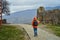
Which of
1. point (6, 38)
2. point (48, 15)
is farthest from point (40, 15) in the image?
point (6, 38)

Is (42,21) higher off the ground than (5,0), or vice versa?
(5,0)

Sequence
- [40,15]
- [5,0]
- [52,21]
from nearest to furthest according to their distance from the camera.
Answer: [52,21] → [40,15] → [5,0]

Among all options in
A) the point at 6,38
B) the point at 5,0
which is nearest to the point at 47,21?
the point at 5,0

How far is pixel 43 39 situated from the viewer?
56.7 ft

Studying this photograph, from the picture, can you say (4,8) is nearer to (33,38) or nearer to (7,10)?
(7,10)

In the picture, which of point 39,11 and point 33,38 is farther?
point 39,11

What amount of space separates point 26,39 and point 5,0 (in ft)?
102

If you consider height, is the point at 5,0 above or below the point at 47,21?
above

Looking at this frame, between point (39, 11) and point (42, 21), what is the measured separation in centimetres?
285

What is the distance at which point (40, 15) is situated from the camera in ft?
139

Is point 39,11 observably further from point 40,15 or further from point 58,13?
point 58,13

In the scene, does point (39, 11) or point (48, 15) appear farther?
point (39, 11)

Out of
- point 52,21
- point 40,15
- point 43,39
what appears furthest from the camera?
point 40,15

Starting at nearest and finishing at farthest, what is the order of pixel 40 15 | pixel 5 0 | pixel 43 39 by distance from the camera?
1. pixel 43 39
2. pixel 40 15
3. pixel 5 0
